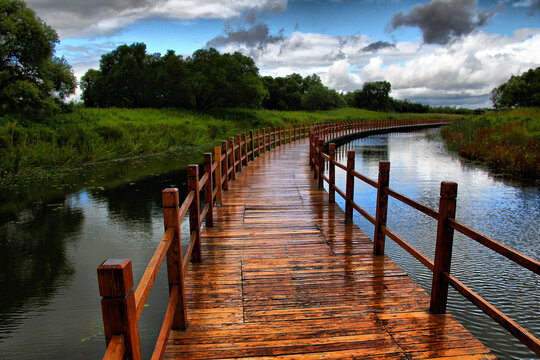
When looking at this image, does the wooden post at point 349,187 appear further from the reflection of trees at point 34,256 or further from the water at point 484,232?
the reflection of trees at point 34,256

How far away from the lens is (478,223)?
27.4 ft

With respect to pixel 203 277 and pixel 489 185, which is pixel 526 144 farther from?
pixel 203 277

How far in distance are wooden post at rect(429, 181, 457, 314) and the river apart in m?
1.51

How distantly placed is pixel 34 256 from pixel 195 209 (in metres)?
4.49

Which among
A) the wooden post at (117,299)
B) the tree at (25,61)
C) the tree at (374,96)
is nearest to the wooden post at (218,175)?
the wooden post at (117,299)

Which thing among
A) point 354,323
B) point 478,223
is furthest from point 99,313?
point 478,223

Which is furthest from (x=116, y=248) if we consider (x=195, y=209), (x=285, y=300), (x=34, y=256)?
(x=285, y=300)

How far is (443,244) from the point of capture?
10.6 feet

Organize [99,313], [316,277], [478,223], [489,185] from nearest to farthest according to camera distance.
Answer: [316,277] → [99,313] → [478,223] → [489,185]

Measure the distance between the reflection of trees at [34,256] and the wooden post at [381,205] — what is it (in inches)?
178

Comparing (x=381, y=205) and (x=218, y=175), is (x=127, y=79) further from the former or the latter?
(x=381, y=205)

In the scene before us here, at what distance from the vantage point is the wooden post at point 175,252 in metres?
2.89

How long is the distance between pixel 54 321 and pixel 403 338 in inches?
166

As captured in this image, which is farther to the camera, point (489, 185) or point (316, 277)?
point (489, 185)
